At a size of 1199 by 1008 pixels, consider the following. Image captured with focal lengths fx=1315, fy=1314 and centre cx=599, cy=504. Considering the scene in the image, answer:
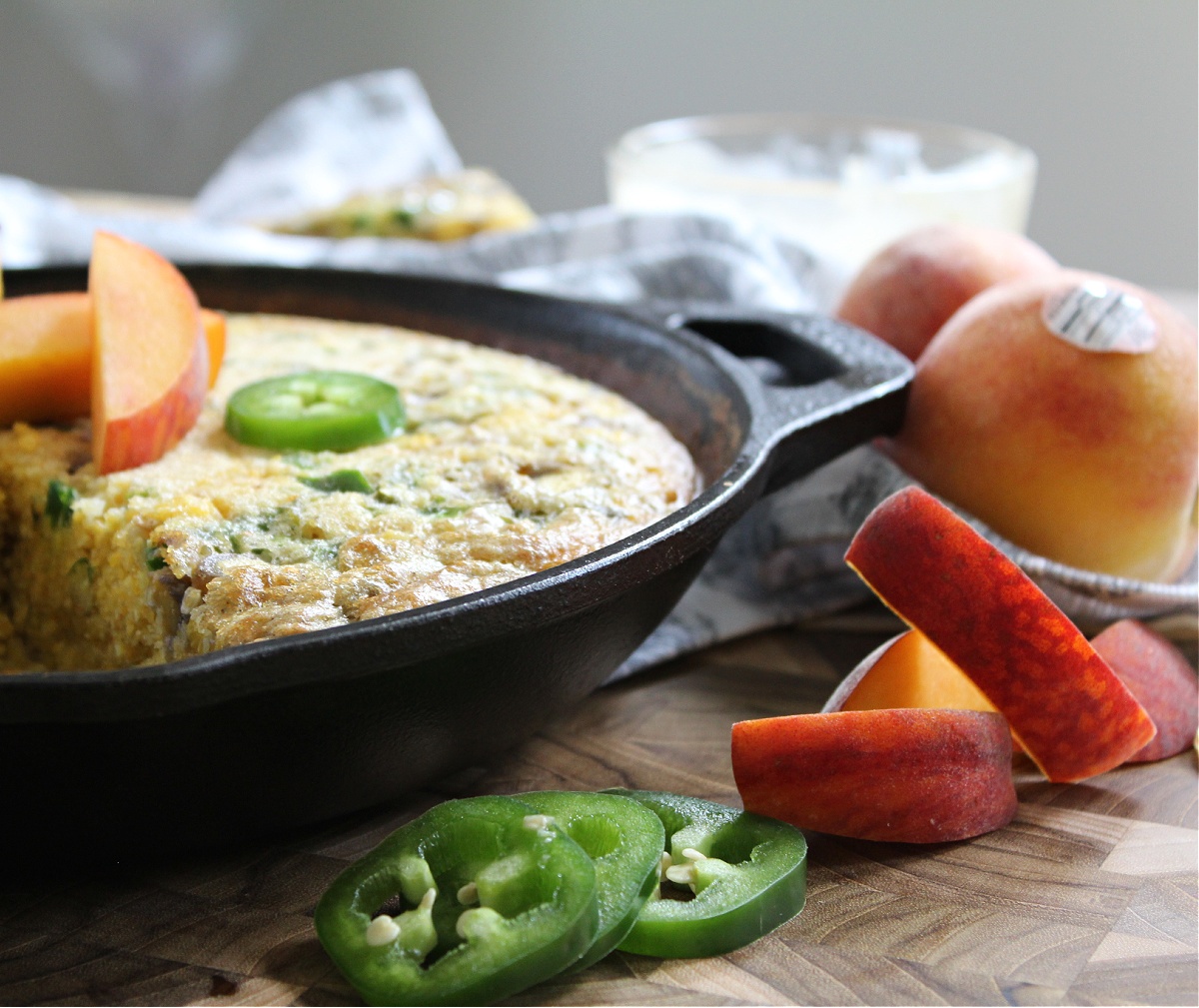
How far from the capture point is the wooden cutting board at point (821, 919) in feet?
3.98

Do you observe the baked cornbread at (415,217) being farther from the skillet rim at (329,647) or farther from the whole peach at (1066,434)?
the skillet rim at (329,647)

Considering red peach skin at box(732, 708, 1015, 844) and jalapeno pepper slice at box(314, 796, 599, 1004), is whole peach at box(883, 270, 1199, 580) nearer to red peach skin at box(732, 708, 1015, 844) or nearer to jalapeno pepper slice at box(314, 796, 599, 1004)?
red peach skin at box(732, 708, 1015, 844)

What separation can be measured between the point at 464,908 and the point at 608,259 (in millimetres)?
1907

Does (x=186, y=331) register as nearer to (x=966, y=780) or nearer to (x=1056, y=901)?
(x=966, y=780)

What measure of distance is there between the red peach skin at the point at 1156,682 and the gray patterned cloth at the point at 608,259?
0.45ft

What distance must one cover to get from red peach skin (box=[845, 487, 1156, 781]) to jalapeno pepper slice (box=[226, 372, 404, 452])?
684 millimetres

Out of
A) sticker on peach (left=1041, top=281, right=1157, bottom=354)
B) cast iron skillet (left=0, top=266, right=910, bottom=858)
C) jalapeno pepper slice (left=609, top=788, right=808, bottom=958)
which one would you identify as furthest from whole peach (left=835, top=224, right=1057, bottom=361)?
jalapeno pepper slice (left=609, top=788, right=808, bottom=958)

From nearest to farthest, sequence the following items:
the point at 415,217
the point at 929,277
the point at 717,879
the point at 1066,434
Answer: the point at 717,879 < the point at 1066,434 < the point at 929,277 < the point at 415,217

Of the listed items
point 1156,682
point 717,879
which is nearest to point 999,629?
point 1156,682

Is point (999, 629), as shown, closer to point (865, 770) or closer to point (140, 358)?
point (865, 770)

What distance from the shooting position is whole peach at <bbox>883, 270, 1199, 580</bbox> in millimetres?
1842

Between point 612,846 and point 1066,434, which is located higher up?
point 1066,434

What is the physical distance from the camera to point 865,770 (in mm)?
1391

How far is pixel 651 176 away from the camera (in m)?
3.27
